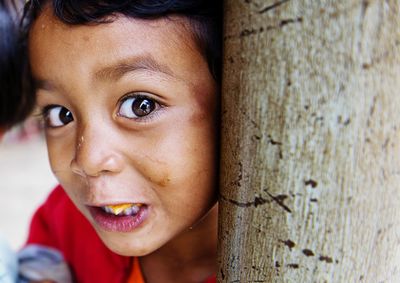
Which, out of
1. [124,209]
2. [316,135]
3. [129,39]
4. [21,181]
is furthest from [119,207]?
[21,181]

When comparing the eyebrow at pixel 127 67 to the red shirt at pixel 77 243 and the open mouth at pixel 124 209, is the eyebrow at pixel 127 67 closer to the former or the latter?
the open mouth at pixel 124 209

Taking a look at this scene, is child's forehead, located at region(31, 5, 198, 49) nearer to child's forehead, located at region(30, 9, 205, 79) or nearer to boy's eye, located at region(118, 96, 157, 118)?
child's forehead, located at region(30, 9, 205, 79)

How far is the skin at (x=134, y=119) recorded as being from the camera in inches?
32.0

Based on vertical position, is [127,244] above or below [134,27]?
below

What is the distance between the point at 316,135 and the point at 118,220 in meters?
0.45

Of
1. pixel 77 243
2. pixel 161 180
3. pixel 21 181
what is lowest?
pixel 21 181

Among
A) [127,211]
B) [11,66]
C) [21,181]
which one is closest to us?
[127,211]

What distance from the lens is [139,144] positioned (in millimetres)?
857

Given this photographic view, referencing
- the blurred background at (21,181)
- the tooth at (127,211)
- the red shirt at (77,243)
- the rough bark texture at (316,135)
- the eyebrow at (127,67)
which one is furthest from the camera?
the blurred background at (21,181)

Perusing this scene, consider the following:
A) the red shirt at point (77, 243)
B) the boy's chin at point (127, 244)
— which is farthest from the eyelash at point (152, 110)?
the red shirt at point (77, 243)

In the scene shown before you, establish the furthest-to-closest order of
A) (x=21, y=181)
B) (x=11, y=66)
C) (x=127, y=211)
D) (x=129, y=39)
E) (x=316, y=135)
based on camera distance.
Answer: (x=21, y=181), (x=11, y=66), (x=127, y=211), (x=129, y=39), (x=316, y=135)

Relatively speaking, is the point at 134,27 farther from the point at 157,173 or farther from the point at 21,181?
the point at 21,181

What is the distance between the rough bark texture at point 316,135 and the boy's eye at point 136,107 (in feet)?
0.69

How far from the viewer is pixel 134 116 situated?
2.83 feet
